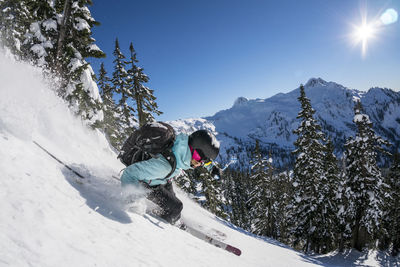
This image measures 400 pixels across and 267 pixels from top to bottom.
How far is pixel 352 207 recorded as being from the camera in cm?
2234

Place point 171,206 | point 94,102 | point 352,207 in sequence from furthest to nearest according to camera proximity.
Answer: point 352,207, point 94,102, point 171,206

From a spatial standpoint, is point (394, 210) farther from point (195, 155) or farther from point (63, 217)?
point (63, 217)

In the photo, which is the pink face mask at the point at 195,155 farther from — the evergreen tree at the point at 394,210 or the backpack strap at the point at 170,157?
the evergreen tree at the point at 394,210

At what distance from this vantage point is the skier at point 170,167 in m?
4.51

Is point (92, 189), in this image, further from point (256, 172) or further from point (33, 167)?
point (256, 172)

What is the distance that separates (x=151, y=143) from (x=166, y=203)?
160cm

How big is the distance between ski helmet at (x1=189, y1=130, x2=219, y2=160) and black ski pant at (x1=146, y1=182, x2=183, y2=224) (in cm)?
124

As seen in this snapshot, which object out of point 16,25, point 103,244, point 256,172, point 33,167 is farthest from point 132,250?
point 256,172

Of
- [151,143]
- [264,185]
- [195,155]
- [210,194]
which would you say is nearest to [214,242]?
[195,155]

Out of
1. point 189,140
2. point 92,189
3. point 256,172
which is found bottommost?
point 92,189

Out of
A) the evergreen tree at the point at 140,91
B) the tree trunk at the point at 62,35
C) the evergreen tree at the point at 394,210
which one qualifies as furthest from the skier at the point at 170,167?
the evergreen tree at the point at 394,210

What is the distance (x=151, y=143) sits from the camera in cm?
461

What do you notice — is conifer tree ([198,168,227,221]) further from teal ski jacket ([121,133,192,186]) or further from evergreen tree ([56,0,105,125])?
teal ski jacket ([121,133,192,186])

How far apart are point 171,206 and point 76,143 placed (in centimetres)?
362
